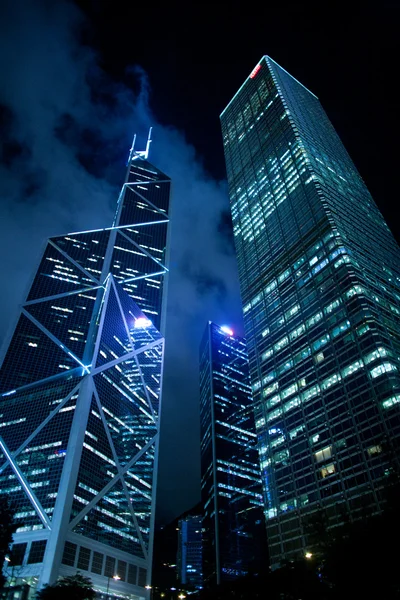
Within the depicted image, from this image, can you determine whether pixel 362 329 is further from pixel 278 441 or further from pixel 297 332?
pixel 278 441

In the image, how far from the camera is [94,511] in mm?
112250

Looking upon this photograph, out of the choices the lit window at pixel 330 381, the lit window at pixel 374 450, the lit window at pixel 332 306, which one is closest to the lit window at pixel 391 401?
the lit window at pixel 374 450

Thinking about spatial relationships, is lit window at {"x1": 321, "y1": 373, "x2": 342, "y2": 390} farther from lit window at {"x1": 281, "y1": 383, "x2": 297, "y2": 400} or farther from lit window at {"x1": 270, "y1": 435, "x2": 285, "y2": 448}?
lit window at {"x1": 270, "y1": 435, "x2": 285, "y2": 448}

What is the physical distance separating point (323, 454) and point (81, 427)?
65.8 meters

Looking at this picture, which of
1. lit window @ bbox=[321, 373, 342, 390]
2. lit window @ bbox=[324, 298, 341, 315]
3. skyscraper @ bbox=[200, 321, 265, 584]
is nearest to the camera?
lit window @ bbox=[321, 373, 342, 390]

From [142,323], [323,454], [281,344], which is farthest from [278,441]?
[142,323]

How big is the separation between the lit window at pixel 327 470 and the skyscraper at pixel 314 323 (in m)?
0.31

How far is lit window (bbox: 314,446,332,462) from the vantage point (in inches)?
3383

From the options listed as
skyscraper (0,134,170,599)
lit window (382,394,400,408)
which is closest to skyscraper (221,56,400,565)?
lit window (382,394,400,408)

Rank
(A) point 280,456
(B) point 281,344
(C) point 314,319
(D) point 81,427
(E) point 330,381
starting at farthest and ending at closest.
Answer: (D) point 81,427 < (B) point 281,344 < (C) point 314,319 < (A) point 280,456 < (E) point 330,381

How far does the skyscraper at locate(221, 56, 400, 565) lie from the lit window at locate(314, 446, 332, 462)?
25 centimetres

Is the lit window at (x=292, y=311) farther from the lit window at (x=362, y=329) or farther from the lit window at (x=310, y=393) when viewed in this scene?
the lit window at (x=362, y=329)

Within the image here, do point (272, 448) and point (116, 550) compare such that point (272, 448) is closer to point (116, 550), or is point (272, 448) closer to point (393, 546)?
point (116, 550)

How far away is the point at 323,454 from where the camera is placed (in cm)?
8706
